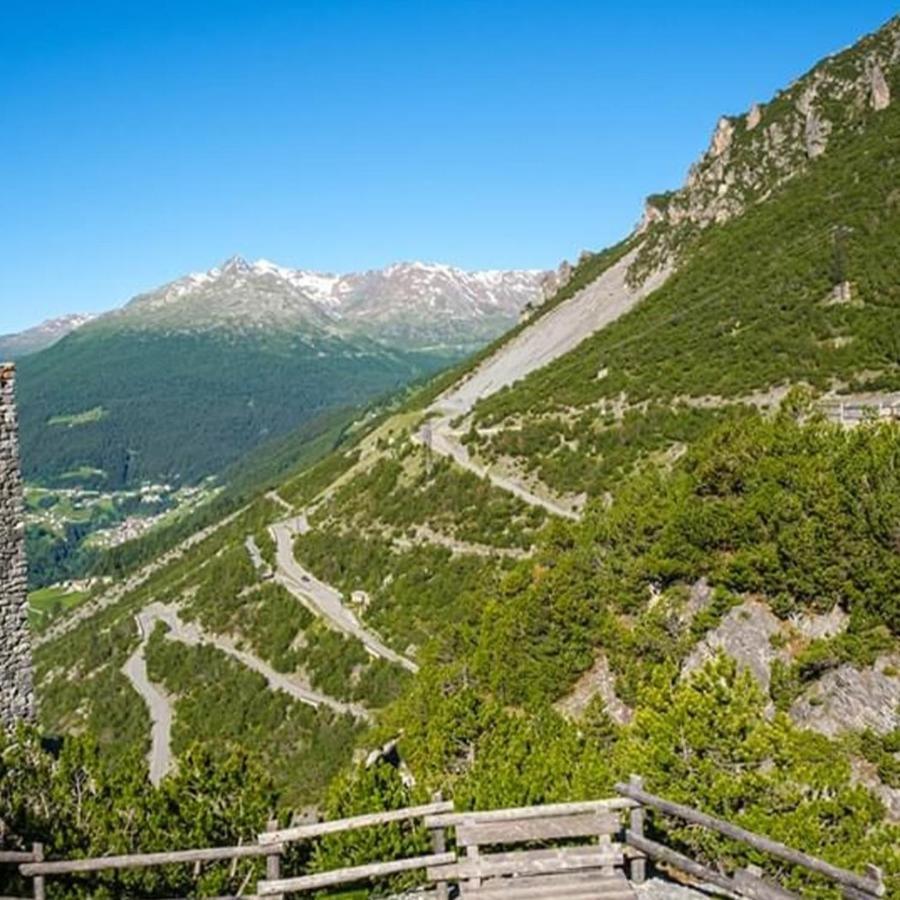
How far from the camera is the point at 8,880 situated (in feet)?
36.6

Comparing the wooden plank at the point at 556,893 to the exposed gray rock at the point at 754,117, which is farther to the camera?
the exposed gray rock at the point at 754,117

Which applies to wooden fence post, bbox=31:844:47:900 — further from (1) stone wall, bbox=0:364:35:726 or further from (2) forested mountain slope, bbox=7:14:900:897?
(1) stone wall, bbox=0:364:35:726

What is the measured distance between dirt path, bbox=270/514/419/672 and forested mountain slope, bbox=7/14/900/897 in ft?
1.23

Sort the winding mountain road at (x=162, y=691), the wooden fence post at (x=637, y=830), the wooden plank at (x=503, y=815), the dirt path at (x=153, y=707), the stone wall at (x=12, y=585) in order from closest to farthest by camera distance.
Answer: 1. the wooden plank at (x=503, y=815)
2. the wooden fence post at (x=637, y=830)
3. the stone wall at (x=12, y=585)
4. the winding mountain road at (x=162, y=691)
5. the dirt path at (x=153, y=707)

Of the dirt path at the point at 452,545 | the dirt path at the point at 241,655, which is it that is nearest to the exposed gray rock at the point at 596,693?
the dirt path at the point at 241,655

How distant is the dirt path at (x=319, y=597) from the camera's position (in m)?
45.3

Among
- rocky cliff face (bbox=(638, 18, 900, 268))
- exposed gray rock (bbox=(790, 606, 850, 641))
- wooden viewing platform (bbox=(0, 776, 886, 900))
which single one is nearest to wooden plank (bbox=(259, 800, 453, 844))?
wooden viewing platform (bbox=(0, 776, 886, 900))

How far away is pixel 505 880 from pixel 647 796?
6.59ft

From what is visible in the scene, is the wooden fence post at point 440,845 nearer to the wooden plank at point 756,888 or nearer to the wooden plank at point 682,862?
the wooden plank at point 682,862

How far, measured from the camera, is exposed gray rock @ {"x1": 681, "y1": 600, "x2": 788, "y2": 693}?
18312 mm

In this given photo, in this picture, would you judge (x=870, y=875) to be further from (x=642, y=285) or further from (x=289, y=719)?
(x=642, y=285)

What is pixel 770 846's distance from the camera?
10070 millimetres

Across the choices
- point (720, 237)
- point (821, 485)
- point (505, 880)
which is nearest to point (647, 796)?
point (505, 880)

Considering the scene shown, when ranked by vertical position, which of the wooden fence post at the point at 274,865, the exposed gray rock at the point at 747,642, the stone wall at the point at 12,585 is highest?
the stone wall at the point at 12,585
